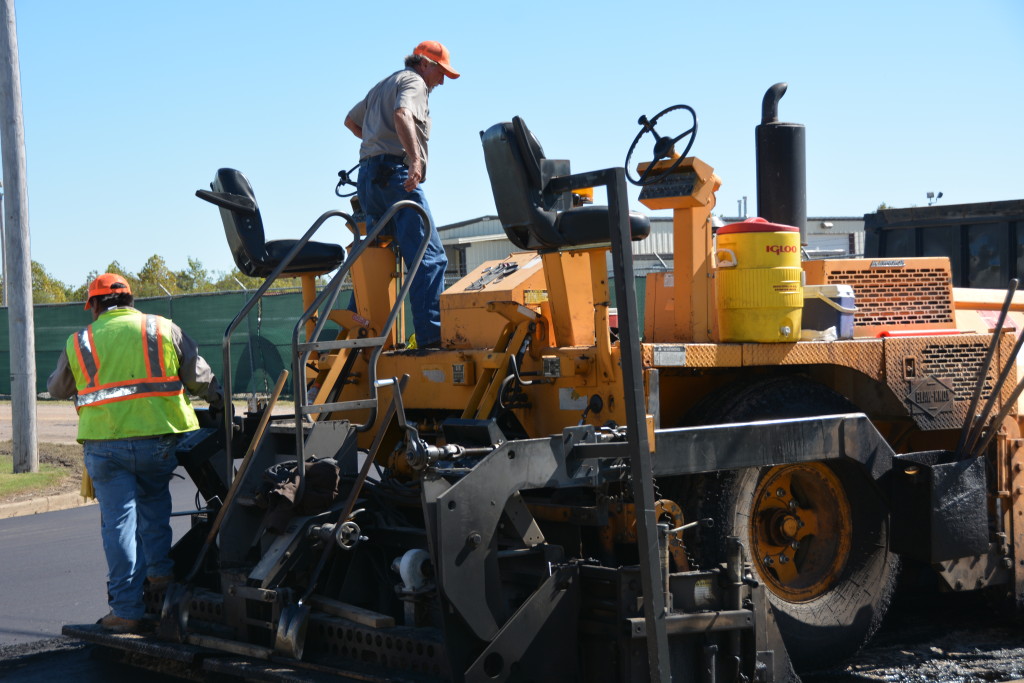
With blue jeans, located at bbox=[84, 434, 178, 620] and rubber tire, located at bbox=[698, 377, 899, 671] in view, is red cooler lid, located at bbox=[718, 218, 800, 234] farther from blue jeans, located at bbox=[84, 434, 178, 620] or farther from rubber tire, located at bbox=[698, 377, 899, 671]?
blue jeans, located at bbox=[84, 434, 178, 620]

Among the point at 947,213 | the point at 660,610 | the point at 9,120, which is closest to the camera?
the point at 660,610

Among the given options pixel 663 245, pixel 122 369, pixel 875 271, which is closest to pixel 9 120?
pixel 122 369

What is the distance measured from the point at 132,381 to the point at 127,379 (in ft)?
0.08

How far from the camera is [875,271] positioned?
5617 millimetres

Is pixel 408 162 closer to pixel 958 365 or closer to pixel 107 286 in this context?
pixel 107 286

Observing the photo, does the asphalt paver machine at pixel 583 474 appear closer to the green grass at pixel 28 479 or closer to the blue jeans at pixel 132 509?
the blue jeans at pixel 132 509

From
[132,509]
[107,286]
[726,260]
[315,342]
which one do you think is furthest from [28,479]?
[726,260]

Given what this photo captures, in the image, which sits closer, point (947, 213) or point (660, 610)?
point (660, 610)

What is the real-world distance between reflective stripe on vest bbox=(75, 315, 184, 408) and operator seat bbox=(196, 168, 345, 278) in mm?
624

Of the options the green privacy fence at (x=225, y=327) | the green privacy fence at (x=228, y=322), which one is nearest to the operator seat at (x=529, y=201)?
the green privacy fence at (x=228, y=322)

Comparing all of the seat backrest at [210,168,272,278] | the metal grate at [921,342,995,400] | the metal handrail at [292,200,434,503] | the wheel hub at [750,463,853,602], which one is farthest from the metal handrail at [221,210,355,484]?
the metal grate at [921,342,995,400]

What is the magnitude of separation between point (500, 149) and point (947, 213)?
5675 mm

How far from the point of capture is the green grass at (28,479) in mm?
10852

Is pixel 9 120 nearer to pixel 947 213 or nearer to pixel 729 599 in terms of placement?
pixel 947 213
